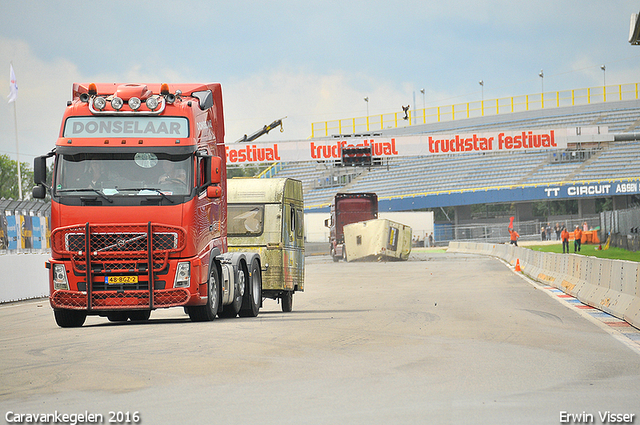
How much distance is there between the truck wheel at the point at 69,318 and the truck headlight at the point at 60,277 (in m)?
0.67

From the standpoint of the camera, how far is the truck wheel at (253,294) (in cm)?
1521

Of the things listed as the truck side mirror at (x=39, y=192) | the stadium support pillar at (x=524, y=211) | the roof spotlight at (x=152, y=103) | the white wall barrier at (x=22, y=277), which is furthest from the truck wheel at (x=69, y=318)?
the stadium support pillar at (x=524, y=211)

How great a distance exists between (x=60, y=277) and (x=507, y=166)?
224 feet

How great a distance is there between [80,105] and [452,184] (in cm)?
6610

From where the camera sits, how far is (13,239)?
23.1m

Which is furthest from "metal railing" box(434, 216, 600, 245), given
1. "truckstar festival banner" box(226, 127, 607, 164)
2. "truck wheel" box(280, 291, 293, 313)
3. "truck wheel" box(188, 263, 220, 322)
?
"truck wheel" box(188, 263, 220, 322)

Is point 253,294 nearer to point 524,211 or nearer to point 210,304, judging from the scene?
point 210,304

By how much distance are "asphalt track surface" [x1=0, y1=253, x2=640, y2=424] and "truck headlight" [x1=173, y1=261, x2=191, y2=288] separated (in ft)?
2.38

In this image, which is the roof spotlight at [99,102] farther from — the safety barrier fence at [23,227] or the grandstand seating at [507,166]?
the grandstand seating at [507,166]

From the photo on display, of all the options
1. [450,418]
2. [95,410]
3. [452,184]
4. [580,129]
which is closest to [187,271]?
[95,410]

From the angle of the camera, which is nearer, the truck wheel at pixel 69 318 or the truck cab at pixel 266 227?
the truck wheel at pixel 69 318

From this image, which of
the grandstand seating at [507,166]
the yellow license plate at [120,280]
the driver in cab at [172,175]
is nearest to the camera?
the yellow license plate at [120,280]

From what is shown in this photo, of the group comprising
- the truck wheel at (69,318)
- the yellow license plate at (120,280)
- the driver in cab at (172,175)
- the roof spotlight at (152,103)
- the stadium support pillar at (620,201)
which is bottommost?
A: the truck wheel at (69,318)

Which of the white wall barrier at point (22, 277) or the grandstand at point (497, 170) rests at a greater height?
the grandstand at point (497, 170)
